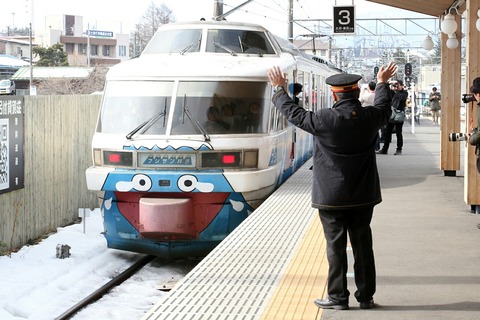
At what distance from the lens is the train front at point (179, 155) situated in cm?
1131

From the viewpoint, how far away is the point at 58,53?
79625 millimetres

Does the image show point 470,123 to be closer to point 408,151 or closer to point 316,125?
point 316,125

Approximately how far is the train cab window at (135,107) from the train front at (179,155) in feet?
0.04

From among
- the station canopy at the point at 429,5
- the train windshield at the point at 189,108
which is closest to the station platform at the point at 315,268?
the train windshield at the point at 189,108

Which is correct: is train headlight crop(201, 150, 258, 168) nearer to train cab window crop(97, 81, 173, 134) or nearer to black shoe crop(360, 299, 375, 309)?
train cab window crop(97, 81, 173, 134)

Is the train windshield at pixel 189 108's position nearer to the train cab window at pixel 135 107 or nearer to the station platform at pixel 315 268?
the train cab window at pixel 135 107

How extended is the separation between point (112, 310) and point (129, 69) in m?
3.66

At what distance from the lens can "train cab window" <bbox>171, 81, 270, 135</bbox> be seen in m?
11.8

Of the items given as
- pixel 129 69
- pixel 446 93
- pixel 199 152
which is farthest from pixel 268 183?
pixel 446 93

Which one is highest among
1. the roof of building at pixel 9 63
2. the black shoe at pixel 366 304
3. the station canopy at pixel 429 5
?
the roof of building at pixel 9 63

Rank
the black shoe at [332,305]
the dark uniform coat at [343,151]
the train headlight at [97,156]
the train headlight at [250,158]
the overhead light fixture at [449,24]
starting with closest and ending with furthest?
the dark uniform coat at [343,151]
the black shoe at [332,305]
the train headlight at [250,158]
the train headlight at [97,156]
the overhead light fixture at [449,24]

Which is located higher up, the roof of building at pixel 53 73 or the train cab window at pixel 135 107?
the roof of building at pixel 53 73

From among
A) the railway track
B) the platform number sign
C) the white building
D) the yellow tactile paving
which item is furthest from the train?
the white building

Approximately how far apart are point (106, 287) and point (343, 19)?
66.3 ft
